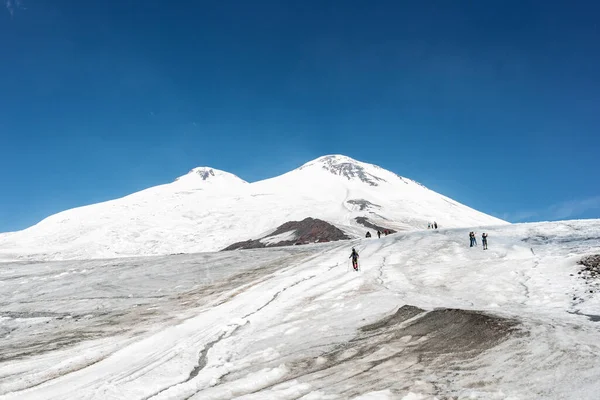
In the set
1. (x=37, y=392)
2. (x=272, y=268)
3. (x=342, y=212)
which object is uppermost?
(x=342, y=212)

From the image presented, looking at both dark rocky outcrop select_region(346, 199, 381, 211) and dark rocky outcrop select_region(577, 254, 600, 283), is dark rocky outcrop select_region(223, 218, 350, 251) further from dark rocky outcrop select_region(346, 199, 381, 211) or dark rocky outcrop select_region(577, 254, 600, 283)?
dark rocky outcrop select_region(346, 199, 381, 211)

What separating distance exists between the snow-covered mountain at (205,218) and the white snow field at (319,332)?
51.1 m

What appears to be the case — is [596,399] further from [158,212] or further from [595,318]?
[158,212]

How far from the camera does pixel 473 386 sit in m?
8.87

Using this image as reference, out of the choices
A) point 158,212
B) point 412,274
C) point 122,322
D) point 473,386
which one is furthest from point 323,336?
point 158,212

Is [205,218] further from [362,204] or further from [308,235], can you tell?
[308,235]

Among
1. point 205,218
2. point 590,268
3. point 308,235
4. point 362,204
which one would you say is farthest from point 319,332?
point 362,204

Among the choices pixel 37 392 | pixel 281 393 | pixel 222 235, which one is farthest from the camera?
pixel 222 235

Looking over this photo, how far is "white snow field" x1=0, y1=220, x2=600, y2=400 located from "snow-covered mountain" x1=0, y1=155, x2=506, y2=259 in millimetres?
51132

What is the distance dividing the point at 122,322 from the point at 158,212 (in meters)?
133

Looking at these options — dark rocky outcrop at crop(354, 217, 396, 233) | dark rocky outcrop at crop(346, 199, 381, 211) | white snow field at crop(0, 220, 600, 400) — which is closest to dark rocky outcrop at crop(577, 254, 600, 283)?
white snow field at crop(0, 220, 600, 400)

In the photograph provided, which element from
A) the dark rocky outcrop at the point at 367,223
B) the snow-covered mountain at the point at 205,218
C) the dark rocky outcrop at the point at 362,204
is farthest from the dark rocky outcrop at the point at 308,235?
the dark rocky outcrop at the point at 362,204

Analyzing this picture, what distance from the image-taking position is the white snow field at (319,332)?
963cm

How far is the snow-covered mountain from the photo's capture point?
A: 354 ft
